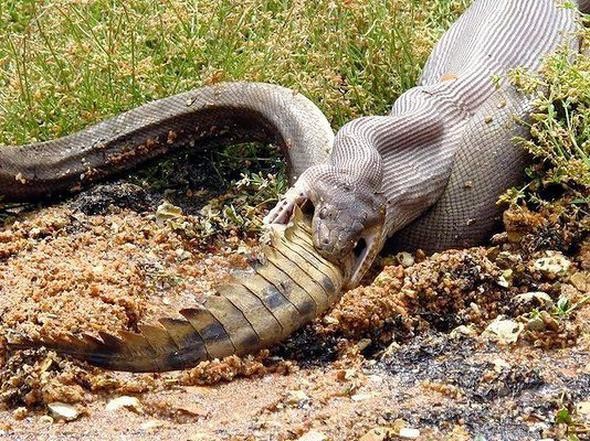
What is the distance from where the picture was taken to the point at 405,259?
611 cm

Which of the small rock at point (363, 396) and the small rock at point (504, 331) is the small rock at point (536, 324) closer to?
the small rock at point (504, 331)

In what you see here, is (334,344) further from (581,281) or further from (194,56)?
(194,56)

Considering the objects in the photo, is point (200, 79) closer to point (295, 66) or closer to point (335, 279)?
point (295, 66)

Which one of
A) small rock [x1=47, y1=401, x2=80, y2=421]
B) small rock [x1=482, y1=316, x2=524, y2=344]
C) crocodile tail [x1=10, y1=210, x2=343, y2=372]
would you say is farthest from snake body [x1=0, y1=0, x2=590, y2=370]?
small rock [x1=482, y1=316, x2=524, y2=344]

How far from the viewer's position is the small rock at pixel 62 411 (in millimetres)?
4516

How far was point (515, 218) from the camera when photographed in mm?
5855

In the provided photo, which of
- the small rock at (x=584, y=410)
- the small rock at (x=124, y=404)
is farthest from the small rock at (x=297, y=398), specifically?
the small rock at (x=584, y=410)

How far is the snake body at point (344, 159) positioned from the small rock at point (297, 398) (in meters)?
0.38

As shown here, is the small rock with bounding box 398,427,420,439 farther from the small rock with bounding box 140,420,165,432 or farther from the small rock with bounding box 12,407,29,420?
the small rock with bounding box 12,407,29,420

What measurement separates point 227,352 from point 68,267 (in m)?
1.13

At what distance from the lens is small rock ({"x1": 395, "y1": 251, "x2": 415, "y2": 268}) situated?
6047 mm

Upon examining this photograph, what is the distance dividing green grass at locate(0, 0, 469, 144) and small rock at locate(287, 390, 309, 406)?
261cm

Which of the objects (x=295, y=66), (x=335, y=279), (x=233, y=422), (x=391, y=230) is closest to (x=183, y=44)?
(x=295, y=66)

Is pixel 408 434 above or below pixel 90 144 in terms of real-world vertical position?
below
